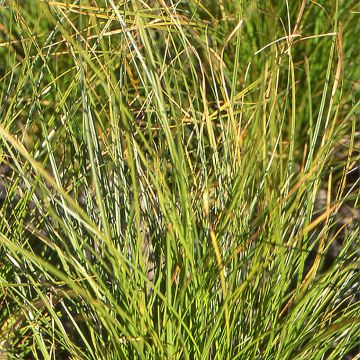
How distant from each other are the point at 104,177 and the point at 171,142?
0.94 feet

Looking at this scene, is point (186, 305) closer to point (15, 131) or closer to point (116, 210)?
point (116, 210)

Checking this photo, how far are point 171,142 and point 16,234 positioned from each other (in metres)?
0.41

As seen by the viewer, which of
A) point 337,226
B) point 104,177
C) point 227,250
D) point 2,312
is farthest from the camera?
point 337,226

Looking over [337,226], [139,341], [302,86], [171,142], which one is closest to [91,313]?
[139,341]

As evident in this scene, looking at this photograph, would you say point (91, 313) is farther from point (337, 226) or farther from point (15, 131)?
point (337, 226)

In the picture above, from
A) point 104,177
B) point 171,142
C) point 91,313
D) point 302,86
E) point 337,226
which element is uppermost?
point 171,142

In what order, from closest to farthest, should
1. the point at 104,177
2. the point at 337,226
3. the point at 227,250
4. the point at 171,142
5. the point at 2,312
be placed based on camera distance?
the point at 171,142 < the point at 227,250 < the point at 104,177 < the point at 2,312 < the point at 337,226

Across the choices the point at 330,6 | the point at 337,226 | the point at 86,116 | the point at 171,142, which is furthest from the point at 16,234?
the point at 330,6

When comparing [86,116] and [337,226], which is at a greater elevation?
[86,116]

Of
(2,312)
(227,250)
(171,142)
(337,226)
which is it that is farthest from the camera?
(337,226)

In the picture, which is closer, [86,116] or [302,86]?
[86,116]

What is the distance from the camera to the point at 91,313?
1.27 m

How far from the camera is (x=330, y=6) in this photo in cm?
188

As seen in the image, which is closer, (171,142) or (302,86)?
(171,142)
